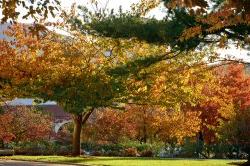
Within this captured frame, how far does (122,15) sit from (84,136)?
84.6 feet

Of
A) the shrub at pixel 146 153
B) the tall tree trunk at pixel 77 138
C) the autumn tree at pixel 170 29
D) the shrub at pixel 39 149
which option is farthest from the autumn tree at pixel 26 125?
the autumn tree at pixel 170 29

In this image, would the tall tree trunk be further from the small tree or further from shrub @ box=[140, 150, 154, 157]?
the small tree

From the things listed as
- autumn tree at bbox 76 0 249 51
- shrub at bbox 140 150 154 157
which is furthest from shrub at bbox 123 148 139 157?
autumn tree at bbox 76 0 249 51

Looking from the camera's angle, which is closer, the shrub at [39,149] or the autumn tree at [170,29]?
the autumn tree at [170,29]

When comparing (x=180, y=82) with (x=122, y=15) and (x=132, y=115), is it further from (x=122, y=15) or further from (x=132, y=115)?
(x=132, y=115)

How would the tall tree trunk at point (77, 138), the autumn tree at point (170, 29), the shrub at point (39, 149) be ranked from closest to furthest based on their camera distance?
the autumn tree at point (170, 29), the tall tree trunk at point (77, 138), the shrub at point (39, 149)

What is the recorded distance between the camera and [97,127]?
4394 centimetres

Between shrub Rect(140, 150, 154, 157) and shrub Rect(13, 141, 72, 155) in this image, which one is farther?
shrub Rect(13, 141, 72, 155)

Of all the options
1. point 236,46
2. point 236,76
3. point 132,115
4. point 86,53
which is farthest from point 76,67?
point 236,76

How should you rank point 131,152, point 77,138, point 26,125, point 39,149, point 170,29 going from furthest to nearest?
1. point 26,125
2. point 39,149
3. point 131,152
4. point 77,138
5. point 170,29

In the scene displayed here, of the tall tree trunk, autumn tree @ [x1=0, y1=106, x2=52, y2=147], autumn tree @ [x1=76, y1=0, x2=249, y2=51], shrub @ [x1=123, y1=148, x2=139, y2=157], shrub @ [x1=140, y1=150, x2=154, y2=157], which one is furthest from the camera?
autumn tree @ [x1=0, y1=106, x2=52, y2=147]

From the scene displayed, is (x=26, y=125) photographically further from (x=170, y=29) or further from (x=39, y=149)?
(x=170, y=29)

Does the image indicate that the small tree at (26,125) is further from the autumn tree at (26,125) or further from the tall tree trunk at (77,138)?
the tall tree trunk at (77,138)

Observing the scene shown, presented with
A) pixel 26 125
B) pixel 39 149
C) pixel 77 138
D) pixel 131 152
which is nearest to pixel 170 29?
pixel 77 138
